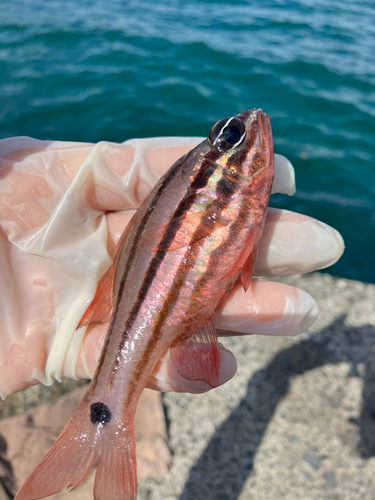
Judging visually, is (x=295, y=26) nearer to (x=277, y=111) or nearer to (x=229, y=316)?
(x=277, y=111)

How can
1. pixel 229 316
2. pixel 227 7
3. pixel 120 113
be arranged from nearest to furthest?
pixel 229 316 → pixel 120 113 → pixel 227 7

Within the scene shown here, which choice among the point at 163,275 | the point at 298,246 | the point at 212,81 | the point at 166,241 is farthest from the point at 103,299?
the point at 212,81

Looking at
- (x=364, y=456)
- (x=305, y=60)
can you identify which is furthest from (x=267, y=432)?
(x=305, y=60)

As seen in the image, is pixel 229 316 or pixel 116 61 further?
pixel 116 61

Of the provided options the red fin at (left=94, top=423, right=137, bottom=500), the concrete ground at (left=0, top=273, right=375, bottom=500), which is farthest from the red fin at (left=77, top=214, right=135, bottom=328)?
the concrete ground at (left=0, top=273, right=375, bottom=500)

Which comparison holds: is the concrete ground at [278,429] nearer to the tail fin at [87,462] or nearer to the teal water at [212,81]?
the tail fin at [87,462]

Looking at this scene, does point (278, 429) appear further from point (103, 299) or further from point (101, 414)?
point (103, 299)

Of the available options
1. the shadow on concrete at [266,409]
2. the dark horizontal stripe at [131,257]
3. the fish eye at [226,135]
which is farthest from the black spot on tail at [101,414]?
the fish eye at [226,135]
